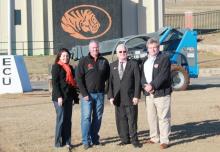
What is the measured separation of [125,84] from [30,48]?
3306cm

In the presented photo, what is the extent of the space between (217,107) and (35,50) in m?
28.2

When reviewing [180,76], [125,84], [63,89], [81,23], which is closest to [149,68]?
[125,84]

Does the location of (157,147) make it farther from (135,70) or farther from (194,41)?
(194,41)

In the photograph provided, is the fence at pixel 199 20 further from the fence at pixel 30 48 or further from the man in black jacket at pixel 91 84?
the man in black jacket at pixel 91 84

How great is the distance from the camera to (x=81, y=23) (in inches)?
1775

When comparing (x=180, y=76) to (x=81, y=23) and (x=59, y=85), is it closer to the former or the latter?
(x=59, y=85)

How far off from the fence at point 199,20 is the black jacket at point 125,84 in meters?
43.1

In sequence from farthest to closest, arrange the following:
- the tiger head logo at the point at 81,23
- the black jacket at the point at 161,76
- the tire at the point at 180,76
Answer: the tiger head logo at the point at 81,23 → the tire at the point at 180,76 → the black jacket at the point at 161,76

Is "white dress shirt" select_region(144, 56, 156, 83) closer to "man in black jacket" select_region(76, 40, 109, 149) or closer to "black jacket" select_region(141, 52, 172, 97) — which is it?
"black jacket" select_region(141, 52, 172, 97)

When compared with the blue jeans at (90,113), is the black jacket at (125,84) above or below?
above

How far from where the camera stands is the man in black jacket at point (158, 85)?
1118 centimetres

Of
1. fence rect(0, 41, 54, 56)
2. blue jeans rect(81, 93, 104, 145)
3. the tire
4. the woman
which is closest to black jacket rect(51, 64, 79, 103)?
the woman

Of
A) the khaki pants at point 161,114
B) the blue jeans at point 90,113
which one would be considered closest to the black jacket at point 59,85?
the blue jeans at point 90,113

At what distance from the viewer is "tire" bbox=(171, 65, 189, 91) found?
23203 millimetres
